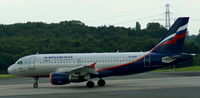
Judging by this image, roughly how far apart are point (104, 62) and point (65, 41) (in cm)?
5672

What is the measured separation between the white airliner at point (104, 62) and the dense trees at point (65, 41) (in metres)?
39.1

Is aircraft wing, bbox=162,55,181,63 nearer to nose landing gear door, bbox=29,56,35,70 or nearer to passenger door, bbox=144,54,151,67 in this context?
passenger door, bbox=144,54,151,67

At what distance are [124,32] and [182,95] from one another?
88123 millimetres

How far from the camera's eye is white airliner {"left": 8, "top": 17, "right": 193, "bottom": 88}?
116 feet

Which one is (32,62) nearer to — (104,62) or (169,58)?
(104,62)

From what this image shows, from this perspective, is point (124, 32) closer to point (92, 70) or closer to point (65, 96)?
point (92, 70)

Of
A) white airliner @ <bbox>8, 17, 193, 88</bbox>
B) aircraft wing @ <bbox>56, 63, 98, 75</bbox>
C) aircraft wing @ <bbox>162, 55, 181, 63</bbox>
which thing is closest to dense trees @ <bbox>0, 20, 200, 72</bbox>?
white airliner @ <bbox>8, 17, 193, 88</bbox>

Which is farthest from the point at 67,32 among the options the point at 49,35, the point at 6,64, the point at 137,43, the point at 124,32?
the point at 6,64

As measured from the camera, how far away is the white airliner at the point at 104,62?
35500 mm

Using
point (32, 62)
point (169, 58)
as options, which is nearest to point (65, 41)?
point (32, 62)

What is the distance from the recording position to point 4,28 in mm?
115438

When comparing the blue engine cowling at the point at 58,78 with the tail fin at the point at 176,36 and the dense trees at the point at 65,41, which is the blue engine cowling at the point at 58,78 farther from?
the dense trees at the point at 65,41

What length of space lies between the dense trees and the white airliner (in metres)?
39.1

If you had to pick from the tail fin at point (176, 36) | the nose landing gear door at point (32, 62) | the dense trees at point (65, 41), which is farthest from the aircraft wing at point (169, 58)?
the dense trees at point (65, 41)
